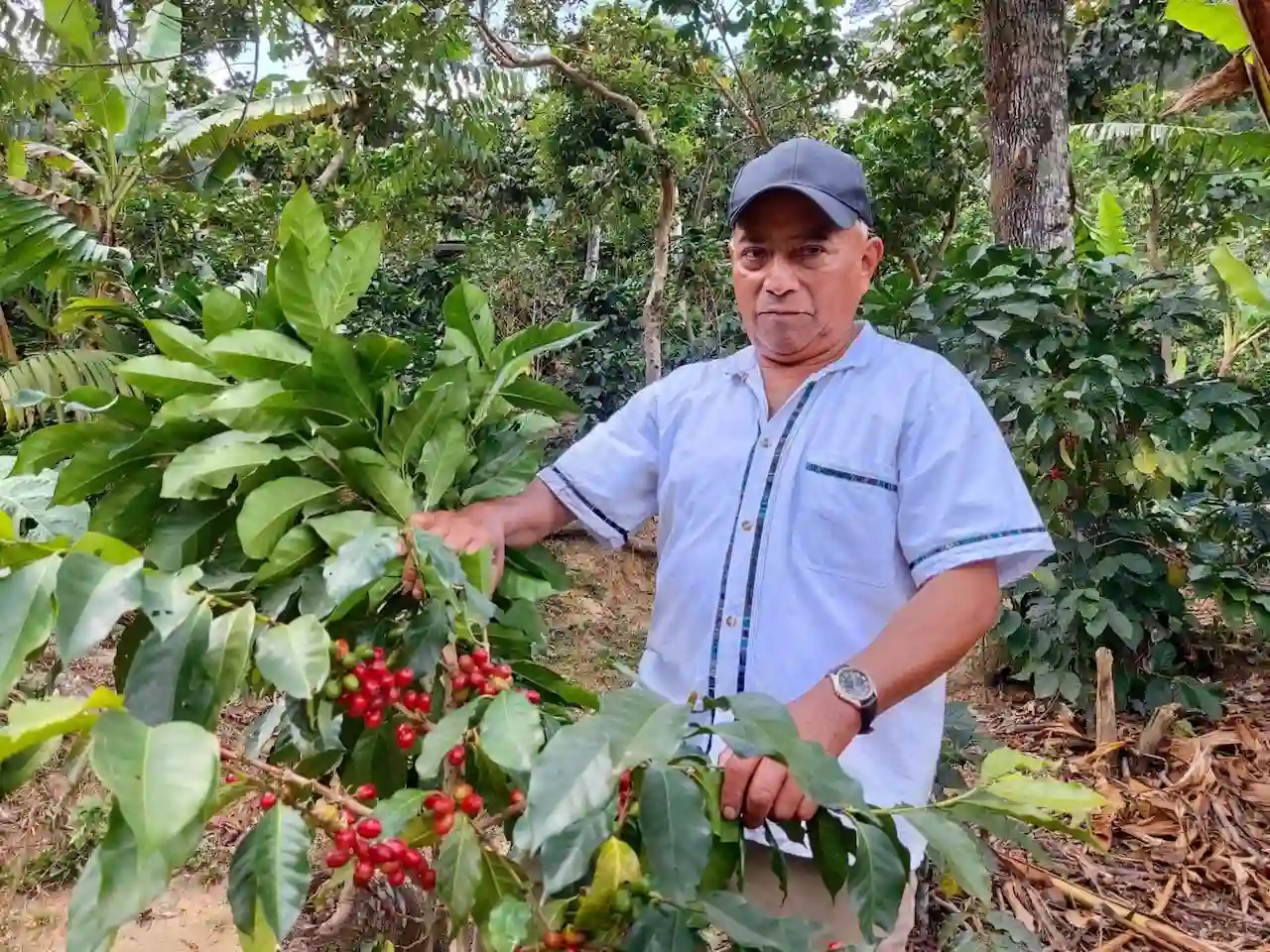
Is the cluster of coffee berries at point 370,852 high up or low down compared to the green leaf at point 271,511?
down

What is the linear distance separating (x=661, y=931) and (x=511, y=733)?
0.18 m

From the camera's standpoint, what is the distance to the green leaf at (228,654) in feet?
2.34

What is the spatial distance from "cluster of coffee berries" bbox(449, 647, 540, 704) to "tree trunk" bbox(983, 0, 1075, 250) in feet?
11.0

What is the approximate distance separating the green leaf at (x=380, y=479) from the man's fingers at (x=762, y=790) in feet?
1.46

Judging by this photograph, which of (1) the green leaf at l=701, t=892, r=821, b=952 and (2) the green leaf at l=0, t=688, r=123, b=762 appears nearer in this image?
(2) the green leaf at l=0, t=688, r=123, b=762

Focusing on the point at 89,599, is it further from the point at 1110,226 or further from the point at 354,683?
the point at 1110,226

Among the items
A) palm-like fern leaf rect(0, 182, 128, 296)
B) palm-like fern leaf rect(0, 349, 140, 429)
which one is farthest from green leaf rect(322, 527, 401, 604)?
palm-like fern leaf rect(0, 182, 128, 296)

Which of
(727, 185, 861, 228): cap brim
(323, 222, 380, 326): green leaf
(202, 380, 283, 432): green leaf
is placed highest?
(727, 185, 861, 228): cap brim

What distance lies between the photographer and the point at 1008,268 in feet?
9.57

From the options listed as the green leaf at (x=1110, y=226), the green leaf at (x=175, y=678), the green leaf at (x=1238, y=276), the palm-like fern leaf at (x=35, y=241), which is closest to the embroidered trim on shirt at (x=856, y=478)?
the green leaf at (x=175, y=678)

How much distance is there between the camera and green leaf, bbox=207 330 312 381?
1.01m

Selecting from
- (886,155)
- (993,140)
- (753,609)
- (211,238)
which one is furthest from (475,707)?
(211,238)

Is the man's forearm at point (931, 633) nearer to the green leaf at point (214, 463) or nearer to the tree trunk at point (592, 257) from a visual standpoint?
the green leaf at point (214, 463)

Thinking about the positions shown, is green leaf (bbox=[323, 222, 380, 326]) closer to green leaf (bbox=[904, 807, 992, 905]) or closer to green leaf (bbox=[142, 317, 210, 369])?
green leaf (bbox=[142, 317, 210, 369])
